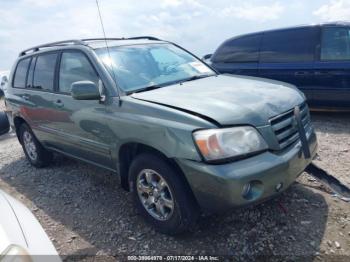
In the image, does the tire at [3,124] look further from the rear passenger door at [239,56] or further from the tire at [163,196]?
the rear passenger door at [239,56]

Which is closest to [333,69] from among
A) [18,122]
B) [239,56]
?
[239,56]

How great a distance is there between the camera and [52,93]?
4.32 m

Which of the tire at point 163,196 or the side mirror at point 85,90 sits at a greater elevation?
the side mirror at point 85,90

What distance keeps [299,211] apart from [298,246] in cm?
54

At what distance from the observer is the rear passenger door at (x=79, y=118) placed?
140 inches

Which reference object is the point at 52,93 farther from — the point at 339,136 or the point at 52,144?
the point at 339,136

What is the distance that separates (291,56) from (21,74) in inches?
188

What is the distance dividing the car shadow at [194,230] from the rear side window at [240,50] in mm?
3936

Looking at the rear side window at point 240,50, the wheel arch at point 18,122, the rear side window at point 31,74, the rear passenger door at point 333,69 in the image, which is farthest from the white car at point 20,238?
the rear side window at point 240,50

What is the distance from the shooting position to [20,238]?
4.99 feet

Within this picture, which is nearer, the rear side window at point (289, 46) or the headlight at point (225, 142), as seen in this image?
the headlight at point (225, 142)

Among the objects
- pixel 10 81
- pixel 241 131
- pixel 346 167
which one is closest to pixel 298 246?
pixel 241 131

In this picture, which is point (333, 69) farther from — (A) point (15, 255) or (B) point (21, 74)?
(A) point (15, 255)

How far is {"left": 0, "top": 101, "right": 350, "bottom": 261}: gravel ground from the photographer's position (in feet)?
9.41
